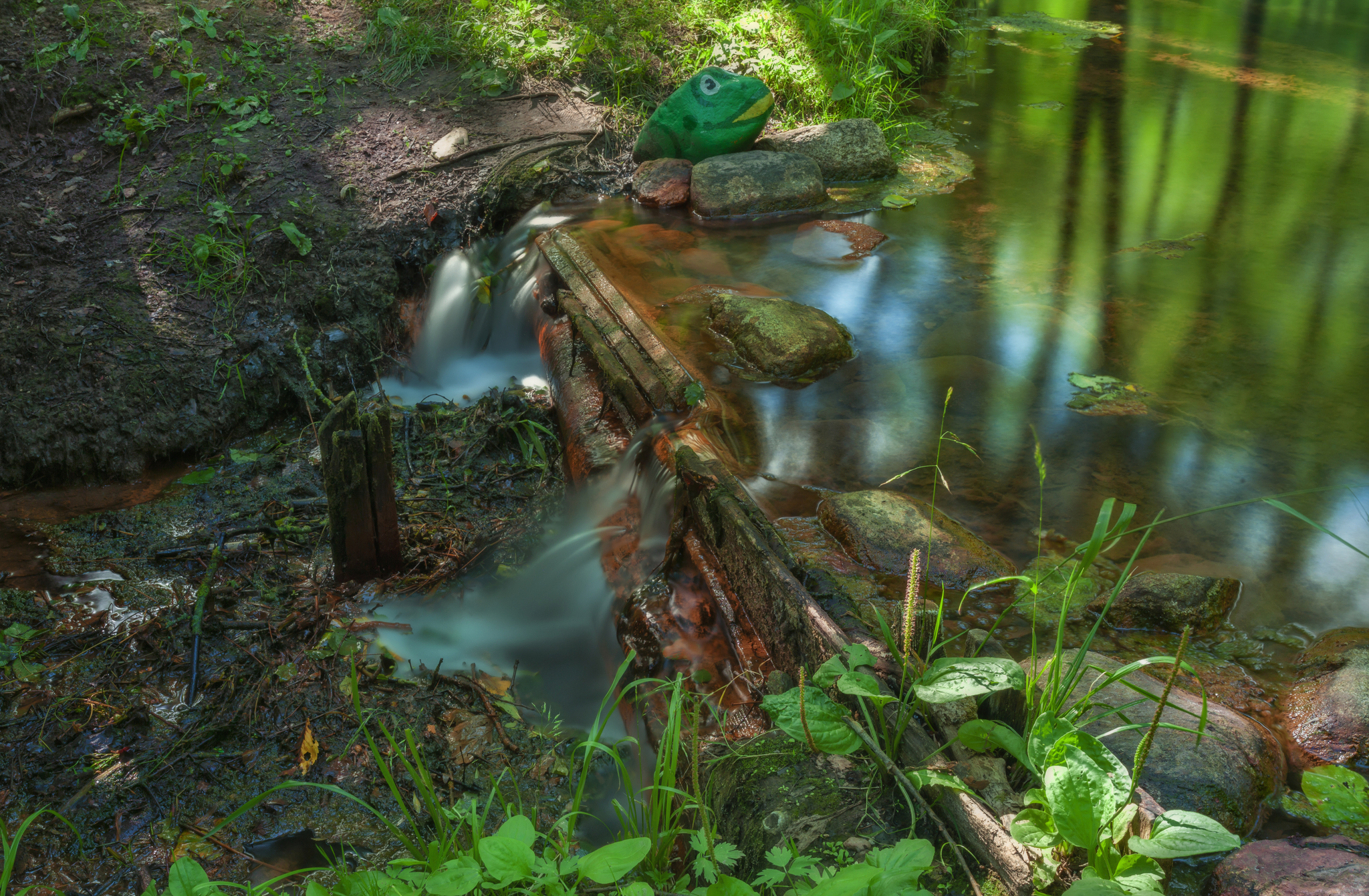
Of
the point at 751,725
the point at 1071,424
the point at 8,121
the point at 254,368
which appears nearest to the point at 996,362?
the point at 1071,424

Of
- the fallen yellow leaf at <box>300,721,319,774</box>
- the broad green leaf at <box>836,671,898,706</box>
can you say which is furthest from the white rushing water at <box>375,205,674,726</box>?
the broad green leaf at <box>836,671,898,706</box>

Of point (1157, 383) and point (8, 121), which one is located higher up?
point (8, 121)

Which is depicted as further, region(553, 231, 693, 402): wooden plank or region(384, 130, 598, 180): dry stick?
region(384, 130, 598, 180): dry stick

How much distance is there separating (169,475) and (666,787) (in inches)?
132

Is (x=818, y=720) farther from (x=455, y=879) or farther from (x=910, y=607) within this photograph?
(x=455, y=879)

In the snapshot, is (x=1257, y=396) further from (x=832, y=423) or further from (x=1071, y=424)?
(x=832, y=423)

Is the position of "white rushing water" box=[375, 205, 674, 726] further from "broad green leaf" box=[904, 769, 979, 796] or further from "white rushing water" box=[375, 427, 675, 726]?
"broad green leaf" box=[904, 769, 979, 796]

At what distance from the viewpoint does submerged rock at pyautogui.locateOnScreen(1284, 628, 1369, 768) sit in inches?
100

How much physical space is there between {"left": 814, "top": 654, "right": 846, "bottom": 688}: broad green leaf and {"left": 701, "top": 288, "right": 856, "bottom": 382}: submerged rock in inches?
112

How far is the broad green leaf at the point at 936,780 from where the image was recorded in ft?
5.85

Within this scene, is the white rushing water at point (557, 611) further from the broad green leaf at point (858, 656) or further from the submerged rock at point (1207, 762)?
the submerged rock at point (1207, 762)

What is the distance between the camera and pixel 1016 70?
1072cm

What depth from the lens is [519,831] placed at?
5.57 ft

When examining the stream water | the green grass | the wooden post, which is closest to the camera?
the wooden post
